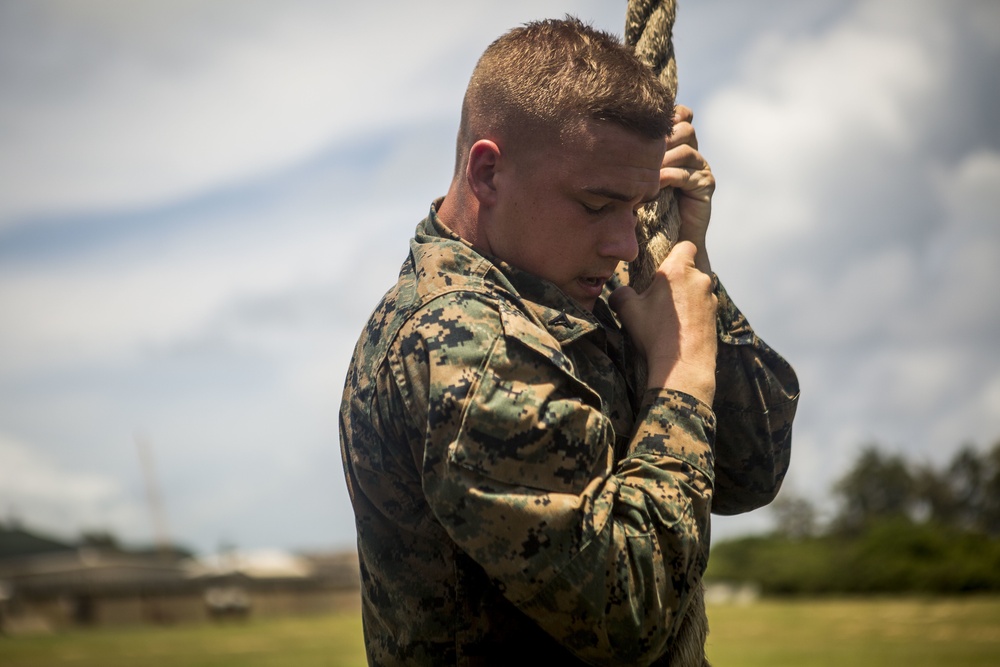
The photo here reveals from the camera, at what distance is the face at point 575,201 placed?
2693mm

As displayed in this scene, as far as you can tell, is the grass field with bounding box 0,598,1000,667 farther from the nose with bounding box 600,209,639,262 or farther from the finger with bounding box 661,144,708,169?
the nose with bounding box 600,209,639,262

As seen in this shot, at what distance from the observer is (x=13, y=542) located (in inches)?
3391

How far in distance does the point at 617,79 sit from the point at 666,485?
0.99m

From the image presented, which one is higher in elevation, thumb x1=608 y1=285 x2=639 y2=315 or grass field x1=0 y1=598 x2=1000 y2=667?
grass field x1=0 y1=598 x2=1000 y2=667

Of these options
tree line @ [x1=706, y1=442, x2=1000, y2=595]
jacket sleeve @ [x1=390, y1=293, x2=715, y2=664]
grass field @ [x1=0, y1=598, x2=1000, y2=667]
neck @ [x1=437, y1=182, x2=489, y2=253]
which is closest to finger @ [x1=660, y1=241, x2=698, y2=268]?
neck @ [x1=437, y1=182, x2=489, y2=253]

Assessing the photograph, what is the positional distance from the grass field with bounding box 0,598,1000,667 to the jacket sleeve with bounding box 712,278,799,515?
59.8 feet

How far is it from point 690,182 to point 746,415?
70cm

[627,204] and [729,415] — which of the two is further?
[729,415]

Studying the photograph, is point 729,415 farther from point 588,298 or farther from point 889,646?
point 889,646

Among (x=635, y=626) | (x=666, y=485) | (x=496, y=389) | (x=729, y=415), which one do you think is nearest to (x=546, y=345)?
(x=496, y=389)

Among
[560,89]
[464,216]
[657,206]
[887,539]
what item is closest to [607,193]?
[560,89]

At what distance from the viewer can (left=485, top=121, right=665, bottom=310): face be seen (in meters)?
2.69

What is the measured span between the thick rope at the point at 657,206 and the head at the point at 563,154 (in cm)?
37

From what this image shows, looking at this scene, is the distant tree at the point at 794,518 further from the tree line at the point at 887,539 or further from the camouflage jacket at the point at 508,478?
the camouflage jacket at the point at 508,478
